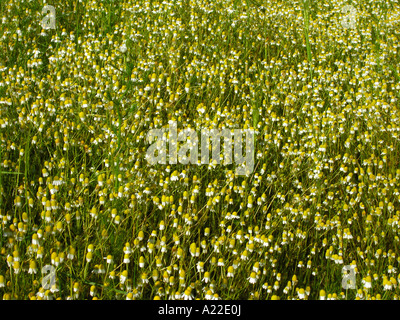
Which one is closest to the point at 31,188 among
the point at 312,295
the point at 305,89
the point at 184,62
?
the point at 312,295

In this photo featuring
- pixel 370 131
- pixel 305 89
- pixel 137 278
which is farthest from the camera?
pixel 305 89

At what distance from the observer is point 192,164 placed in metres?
3.23

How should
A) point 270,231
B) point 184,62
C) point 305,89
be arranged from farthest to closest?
1. point 184,62
2. point 305,89
3. point 270,231

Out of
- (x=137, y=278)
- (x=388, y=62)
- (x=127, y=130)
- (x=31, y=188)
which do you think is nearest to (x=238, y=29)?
(x=388, y=62)

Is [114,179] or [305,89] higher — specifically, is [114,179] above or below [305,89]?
below

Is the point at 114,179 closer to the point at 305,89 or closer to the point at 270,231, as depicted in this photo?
the point at 270,231

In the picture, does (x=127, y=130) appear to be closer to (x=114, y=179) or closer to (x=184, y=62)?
(x=114, y=179)

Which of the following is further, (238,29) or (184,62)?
(238,29)

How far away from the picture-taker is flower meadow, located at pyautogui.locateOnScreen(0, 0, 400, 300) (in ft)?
7.79

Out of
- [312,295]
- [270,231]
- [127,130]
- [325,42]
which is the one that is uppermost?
[325,42]

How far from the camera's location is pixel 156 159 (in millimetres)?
3188

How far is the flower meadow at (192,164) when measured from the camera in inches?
93.4

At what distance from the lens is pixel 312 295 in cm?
255

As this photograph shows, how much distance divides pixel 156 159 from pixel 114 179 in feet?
1.60
